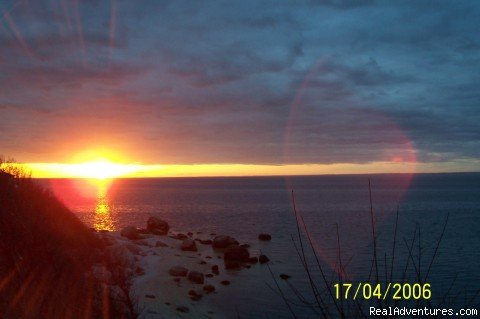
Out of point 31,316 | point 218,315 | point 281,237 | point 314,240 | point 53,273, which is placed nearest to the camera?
point 31,316

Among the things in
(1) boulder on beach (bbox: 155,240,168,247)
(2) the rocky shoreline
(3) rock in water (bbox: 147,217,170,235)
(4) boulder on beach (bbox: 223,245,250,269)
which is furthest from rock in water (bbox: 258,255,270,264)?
(3) rock in water (bbox: 147,217,170,235)

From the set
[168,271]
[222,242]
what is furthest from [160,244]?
[168,271]

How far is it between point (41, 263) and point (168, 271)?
14142 millimetres

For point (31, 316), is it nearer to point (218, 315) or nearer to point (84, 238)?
point (218, 315)

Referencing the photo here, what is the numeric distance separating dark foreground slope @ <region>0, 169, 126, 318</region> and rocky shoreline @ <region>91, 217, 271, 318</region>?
4.05 ft

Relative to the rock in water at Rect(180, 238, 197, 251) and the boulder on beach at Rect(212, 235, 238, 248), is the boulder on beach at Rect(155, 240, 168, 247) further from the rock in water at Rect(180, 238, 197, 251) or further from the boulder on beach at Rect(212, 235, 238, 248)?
the boulder on beach at Rect(212, 235, 238, 248)

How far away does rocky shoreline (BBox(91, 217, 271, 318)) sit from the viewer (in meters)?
24.2

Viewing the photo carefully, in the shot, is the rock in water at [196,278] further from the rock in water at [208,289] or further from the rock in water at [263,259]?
the rock in water at [263,259]

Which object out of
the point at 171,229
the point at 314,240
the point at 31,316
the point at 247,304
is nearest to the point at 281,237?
the point at 314,240

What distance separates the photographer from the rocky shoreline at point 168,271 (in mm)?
24203

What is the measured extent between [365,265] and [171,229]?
123 ft

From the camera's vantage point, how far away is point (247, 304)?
2830 cm

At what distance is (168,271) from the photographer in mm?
33750

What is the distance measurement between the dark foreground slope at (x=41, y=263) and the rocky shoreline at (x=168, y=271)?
123 cm
